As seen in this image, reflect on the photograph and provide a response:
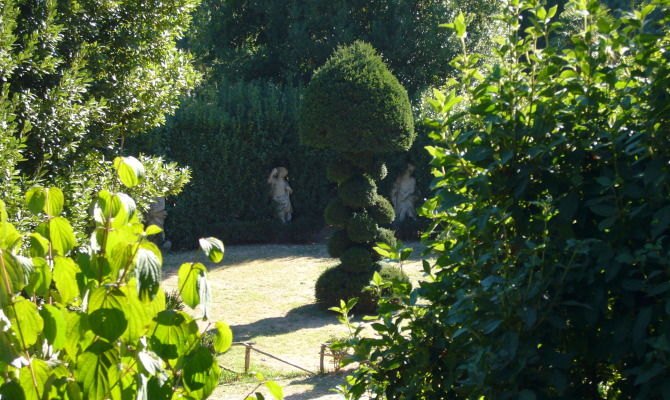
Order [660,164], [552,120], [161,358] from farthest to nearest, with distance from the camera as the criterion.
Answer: [552,120]
[660,164]
[161,358]

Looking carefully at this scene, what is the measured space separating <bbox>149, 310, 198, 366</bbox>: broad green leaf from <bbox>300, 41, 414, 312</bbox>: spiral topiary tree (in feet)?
27.8

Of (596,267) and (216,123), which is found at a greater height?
(216,123)

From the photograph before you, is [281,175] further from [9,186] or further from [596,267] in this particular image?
[596,267]

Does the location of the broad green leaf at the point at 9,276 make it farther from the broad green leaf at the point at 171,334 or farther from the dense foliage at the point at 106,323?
the broad green leaf at the point at 171,334

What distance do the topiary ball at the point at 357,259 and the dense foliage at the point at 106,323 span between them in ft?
27.9

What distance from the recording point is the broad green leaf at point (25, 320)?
1695 mm

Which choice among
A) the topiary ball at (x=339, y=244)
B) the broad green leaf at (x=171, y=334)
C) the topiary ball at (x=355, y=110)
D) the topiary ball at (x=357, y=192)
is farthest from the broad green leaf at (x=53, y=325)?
the topiary ball at (x=339, y=244)

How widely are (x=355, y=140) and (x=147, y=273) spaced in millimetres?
8799

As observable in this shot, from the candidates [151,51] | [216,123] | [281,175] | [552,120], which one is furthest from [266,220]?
[552,120]

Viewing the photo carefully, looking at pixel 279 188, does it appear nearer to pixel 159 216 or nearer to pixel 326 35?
pixel 159 216

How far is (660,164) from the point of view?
1986mm

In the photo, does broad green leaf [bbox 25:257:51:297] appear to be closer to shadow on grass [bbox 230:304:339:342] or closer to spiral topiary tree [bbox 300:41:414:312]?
shadow on grass [bbox 230:304:339:342]

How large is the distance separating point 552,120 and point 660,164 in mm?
382

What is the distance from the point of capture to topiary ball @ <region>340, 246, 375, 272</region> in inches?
410
